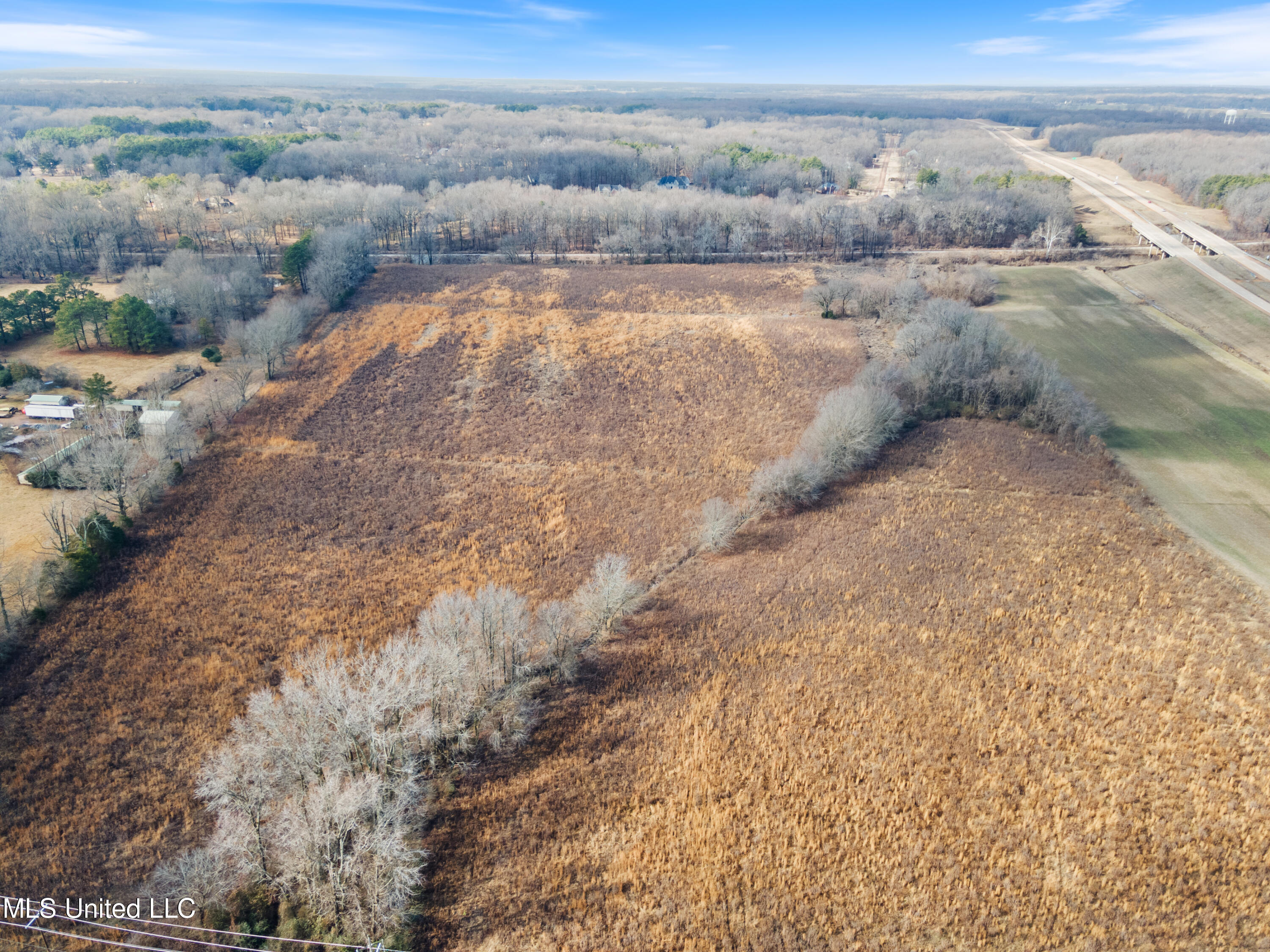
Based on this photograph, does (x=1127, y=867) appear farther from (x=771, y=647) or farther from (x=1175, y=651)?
(x=771, y=647)

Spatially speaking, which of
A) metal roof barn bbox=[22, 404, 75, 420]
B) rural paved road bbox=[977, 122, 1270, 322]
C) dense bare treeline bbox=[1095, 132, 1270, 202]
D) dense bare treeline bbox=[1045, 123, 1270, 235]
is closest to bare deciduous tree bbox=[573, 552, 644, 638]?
metal roof barn bbox=[22, 404, 75, 420]

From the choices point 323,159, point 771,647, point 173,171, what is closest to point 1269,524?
point 771,647

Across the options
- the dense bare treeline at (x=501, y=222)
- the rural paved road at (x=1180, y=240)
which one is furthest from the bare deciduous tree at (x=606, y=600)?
the rural paved road at (x=1180, y=240)

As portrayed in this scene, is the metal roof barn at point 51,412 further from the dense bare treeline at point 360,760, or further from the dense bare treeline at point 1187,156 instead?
the dense bare treeline at point 1187,156

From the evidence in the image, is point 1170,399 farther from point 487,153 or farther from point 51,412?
point 487,153

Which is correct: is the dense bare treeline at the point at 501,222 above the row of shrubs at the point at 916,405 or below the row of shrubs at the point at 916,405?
above

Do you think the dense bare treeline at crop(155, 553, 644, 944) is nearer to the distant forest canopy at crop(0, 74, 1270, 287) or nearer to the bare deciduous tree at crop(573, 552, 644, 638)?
the bare deciduous tree at crop(573, 552, 644, 638)
